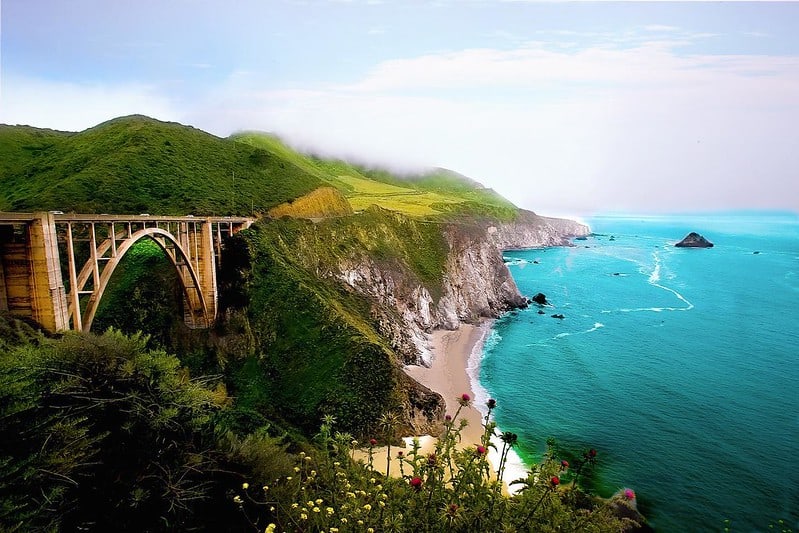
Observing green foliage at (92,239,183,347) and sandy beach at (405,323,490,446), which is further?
sandy beach at (405,323,490,446)

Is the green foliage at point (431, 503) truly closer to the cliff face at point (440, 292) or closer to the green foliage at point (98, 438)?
the green foliage at point (98, 438)

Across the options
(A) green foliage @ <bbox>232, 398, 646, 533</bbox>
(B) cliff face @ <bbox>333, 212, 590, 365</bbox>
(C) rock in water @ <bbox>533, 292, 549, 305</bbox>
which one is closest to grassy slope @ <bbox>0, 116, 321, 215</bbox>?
(B) cliff face @ <bbox>333, 212, 590, 365</bbox>

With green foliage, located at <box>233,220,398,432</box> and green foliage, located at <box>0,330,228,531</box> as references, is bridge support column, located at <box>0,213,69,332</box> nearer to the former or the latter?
green foliage, located at <box>0,330,228,531</box>

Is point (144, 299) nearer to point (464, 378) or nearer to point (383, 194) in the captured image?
point (464, 378)

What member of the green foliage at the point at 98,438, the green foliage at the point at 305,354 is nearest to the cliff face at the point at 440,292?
the green foliage at the point at 305,354

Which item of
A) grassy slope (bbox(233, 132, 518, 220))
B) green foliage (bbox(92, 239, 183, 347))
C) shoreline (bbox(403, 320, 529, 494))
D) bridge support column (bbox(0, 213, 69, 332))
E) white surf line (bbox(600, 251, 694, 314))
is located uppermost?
grassy slope (bbox(233, 132, 518, 220))

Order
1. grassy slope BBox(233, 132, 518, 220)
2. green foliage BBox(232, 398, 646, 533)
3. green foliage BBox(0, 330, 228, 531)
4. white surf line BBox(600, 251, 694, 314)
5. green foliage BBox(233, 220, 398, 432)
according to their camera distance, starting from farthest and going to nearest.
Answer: grassy slope BBox(233, 132, 518, 220)
white surf line BBox(600, 251, 694, 314)
green foliage BBox(233, 220, 398, 432)
green foliage BBox(232, 398, 646, 533)
green foliage BBox(0, 330, 228, 531)

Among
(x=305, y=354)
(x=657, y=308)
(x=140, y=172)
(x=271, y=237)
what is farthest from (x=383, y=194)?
(x=305, y=354)

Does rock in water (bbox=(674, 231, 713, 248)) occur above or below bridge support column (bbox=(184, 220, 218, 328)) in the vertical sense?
below

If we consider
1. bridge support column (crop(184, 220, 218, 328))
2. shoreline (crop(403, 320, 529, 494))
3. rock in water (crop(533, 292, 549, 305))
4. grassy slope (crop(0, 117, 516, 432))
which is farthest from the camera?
rock in water (crop(533, 292, 549, 305))
